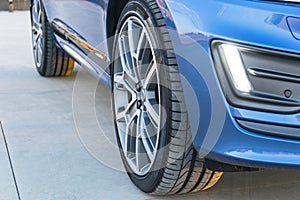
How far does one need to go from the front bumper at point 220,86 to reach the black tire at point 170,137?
12 cm

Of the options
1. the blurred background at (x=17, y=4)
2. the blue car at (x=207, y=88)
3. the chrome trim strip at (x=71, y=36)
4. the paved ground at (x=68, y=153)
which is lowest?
the blurred background at (x=17, y=4)

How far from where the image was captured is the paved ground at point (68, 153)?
7.26ft

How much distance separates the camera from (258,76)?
60.7 inches

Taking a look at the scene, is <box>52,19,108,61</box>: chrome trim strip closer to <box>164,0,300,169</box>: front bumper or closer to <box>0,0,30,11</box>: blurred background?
<box>164,0,300,169</box>: front bumper

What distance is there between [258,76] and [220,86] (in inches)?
4.9

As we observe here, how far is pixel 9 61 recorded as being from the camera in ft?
17.0

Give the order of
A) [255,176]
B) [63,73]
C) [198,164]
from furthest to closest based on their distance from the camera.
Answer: [63,73], [255,176], [198,164]

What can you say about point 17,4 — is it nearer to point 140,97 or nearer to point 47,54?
point 47,54

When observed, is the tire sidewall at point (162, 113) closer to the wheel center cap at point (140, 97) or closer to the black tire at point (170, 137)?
the black tire at point (170, 137)

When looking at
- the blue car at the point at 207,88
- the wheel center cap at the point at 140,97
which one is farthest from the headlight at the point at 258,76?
the wheel center cap at the point at 140,97

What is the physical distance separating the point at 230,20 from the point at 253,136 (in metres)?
0.38

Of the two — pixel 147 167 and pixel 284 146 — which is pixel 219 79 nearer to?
pixel 284 146

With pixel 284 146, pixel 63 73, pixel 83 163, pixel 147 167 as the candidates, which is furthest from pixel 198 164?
pixel 63 73

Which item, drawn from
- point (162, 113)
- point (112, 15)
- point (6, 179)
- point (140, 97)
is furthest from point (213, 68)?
point (6, 179)
